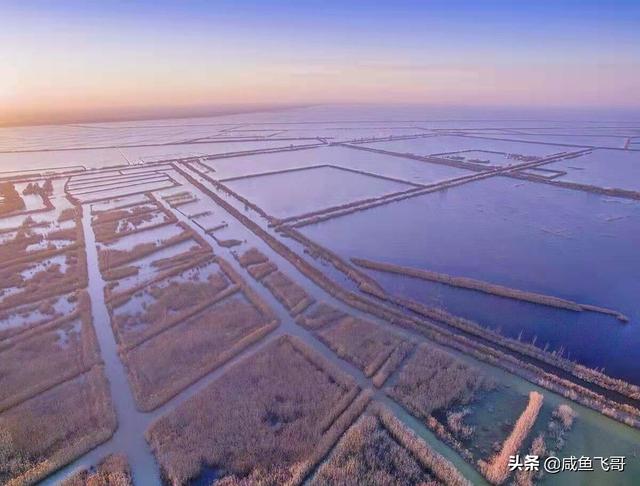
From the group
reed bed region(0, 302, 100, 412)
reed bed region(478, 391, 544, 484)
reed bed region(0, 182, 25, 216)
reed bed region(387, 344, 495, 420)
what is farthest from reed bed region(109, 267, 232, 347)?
reed bed region(0, 182, 25, 216)

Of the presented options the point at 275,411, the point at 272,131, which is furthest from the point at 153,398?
the point at 272,131

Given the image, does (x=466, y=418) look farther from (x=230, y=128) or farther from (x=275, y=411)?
(x=230, y=128)

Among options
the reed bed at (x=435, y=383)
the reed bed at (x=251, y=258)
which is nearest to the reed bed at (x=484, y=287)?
the reed bed at (x=251, y=258)

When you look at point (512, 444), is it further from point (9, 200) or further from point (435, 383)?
point (9, 200)

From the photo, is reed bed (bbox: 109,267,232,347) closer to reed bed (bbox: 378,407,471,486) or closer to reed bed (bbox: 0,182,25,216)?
reed bed (bbox: 378,407,471,486)

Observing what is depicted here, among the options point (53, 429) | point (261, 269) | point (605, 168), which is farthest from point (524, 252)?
point (605, 168)

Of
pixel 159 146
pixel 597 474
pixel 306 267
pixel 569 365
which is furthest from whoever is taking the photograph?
pixel 159 146

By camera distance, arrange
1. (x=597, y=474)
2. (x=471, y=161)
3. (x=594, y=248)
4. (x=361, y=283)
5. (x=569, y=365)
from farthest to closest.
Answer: (x=471, y=161)
(x=594, y=248)
(x=361, y=283)
(x=569, y=365)
(x=597, y=474)

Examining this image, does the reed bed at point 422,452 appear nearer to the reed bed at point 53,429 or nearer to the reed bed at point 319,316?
the reed bed at point 319,316

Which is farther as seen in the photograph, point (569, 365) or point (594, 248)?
point (594, 248)
